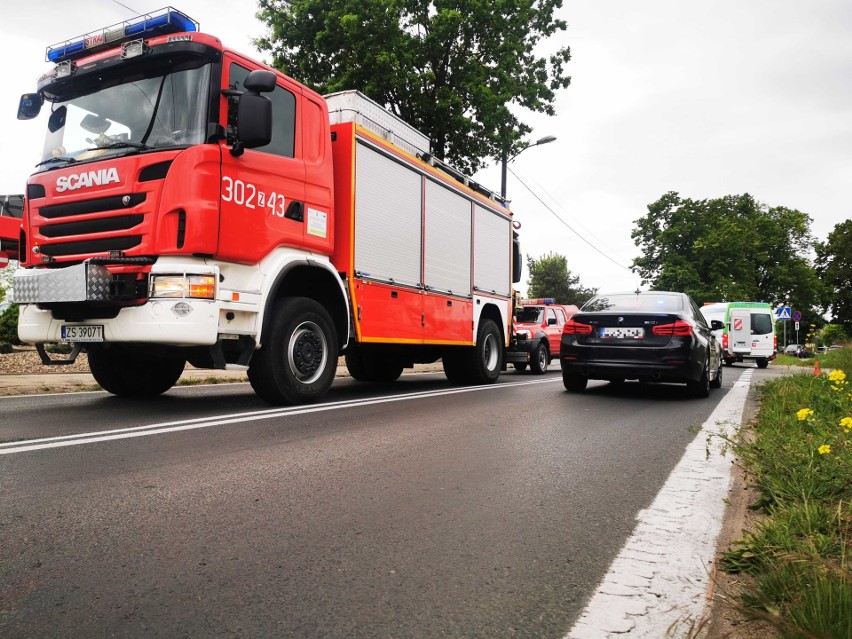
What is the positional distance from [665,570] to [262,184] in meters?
5.01

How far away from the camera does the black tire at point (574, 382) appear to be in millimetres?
9258

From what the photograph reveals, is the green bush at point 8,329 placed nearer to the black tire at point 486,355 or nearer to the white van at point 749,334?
the black tire at point 486,355

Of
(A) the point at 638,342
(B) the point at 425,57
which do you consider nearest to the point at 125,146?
(A) the point at 638,342

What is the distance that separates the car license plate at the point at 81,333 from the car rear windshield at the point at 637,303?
6069 millimetres

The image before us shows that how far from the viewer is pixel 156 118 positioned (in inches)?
235

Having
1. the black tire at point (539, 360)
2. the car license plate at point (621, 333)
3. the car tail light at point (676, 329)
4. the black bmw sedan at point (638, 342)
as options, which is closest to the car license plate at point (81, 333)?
the black bmw sedan at point (638, 342)

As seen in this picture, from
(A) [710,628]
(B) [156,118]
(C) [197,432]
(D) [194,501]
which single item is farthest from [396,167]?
(A) [710,628]

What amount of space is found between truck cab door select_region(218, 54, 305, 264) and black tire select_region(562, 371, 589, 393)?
4.38 metres

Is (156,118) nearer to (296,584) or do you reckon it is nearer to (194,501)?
(194,501)

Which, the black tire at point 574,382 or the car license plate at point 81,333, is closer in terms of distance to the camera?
the car license plate at point 81,333

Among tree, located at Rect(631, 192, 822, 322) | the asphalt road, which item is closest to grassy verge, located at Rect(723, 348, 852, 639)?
the asphalt road

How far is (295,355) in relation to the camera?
262 inches

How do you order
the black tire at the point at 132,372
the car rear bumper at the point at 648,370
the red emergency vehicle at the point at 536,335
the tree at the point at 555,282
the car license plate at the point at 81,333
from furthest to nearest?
the tree at the point at 555,282 < the red emergency vehicle at the point at 536,335 < the car rear bumper at the point at 648,370 < the black tire at the point at 132,372 < the car license plate at the point at 81,333

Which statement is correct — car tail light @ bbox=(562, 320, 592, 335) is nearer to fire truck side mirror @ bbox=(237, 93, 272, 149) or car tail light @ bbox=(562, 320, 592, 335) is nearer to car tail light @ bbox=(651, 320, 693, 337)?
car tail light @ bbox=(651, 320, 693, 337)
